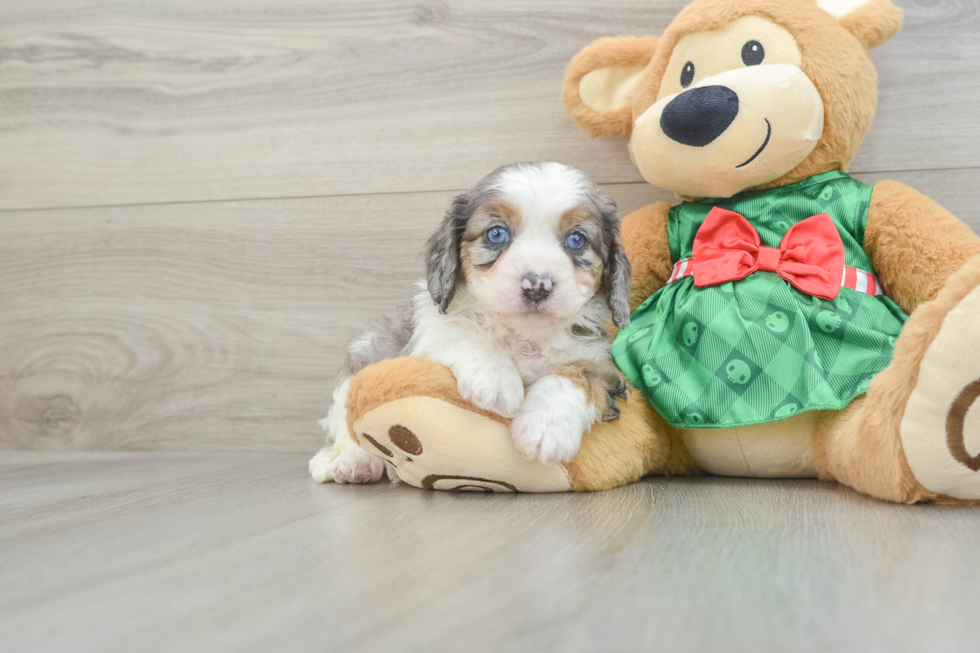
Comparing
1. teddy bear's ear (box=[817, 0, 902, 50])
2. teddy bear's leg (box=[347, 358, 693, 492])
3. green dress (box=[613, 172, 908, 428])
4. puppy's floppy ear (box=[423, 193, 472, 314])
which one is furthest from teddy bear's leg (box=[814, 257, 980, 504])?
puppy's floppy ear (box=[423, 193, 472, 314])

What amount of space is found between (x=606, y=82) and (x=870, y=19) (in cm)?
59

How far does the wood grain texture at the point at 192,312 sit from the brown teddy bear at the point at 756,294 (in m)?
0.84

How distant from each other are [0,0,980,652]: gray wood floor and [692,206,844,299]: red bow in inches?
16.8

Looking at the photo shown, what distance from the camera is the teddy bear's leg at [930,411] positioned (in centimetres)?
109

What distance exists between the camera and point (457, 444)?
4.41 ft

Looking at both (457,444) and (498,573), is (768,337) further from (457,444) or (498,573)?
(498,573)

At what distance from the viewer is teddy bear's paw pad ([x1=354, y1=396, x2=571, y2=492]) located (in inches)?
52.7

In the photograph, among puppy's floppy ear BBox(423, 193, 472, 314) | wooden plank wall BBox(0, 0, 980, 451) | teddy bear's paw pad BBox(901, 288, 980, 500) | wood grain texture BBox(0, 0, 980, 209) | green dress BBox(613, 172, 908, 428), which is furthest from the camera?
wooden plank wall BBox(0, 0, 980, 451)

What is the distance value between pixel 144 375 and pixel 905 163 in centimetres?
234

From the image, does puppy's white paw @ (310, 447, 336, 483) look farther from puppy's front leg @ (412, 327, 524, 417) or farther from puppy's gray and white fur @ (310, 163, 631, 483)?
puppy's front leg @ (412, 327, 524, 417)

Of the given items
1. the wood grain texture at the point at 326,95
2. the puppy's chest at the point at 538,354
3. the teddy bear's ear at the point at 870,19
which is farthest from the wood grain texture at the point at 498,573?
the wood grain texture at the point at 326,95

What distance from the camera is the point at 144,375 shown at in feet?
7.70

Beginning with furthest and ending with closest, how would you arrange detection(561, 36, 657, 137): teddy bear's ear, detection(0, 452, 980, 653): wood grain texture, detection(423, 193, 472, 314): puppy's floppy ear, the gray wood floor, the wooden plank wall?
the wooden plank wall
detection(561, 36, 657, 137): teddy bear's ear
detection(423, 193, 472, 314): puppy's floppy ear
the gray wood floor
detection(0, 452, 980, 653): wood grain texture

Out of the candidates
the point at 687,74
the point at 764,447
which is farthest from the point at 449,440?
the point at 687,74
